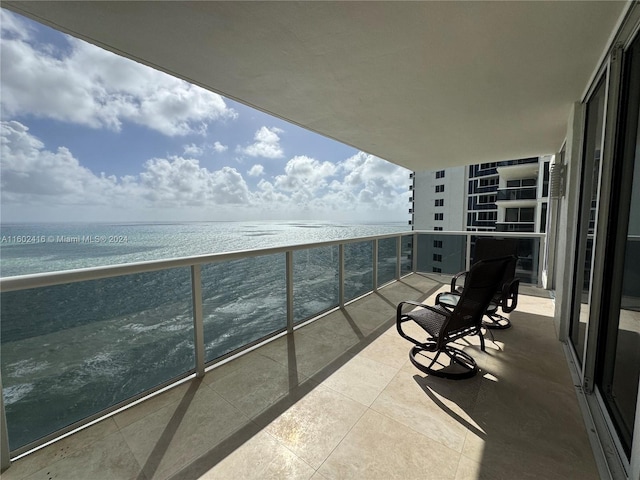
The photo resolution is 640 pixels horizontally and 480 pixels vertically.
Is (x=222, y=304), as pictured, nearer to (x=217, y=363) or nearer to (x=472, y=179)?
(x=217, y=363)

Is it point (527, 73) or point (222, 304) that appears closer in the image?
point (527, 73)

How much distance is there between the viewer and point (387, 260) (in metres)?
5.27

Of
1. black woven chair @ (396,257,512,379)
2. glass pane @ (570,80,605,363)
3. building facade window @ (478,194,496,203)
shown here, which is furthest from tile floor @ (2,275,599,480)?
building facade window @ (478,194,496,203)

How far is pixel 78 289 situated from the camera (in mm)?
1707

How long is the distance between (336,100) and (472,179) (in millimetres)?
32307

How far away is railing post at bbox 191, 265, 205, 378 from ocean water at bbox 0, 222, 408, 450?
39 mm

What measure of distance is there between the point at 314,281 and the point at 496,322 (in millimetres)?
2421

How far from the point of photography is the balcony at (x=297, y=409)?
57.9 inches

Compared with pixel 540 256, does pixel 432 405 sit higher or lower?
lower

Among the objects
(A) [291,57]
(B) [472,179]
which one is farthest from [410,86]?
(B) [472,179]

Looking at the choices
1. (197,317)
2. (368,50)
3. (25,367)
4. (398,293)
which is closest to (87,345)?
(25,367)

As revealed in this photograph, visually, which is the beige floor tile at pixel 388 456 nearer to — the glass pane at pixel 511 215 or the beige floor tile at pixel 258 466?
the beige floor tile at pixel 258 466

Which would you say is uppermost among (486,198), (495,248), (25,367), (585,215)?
(486,198)

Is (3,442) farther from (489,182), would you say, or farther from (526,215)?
(489,182)
